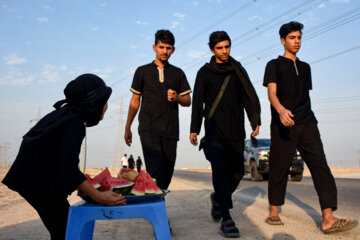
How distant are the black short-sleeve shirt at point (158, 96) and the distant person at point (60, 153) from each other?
72.5 inches

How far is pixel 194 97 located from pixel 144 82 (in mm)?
690

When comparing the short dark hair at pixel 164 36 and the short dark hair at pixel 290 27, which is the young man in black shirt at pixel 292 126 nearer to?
the short dark hair at pixel 290 27

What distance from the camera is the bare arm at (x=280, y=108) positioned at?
13.8 ft

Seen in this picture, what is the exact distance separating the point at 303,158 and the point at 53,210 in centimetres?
318

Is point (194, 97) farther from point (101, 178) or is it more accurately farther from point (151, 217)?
point (151, 217)

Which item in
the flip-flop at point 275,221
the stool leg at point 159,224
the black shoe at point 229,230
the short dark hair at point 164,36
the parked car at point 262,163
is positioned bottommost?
the parked car at point 262,163

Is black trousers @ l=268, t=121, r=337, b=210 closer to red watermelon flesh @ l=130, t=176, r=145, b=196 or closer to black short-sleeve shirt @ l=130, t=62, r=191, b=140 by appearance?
black short-sleeve shirt @ l=130, t=62, r=191, b=140

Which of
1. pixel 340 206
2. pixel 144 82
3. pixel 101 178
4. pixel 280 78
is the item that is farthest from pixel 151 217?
pixel 340 206

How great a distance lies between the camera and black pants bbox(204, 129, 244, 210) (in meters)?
4.54

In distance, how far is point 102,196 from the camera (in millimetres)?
2400

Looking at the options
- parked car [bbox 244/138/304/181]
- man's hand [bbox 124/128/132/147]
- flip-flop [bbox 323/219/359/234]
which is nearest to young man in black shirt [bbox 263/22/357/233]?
flip-flop [bbox 323/219/359/234]

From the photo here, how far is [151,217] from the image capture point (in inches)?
94.8

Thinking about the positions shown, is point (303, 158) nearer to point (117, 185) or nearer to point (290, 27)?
point (290, 27)

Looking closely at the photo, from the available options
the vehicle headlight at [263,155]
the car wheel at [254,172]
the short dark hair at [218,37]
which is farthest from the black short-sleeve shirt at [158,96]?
the car wheel at [254,172]
